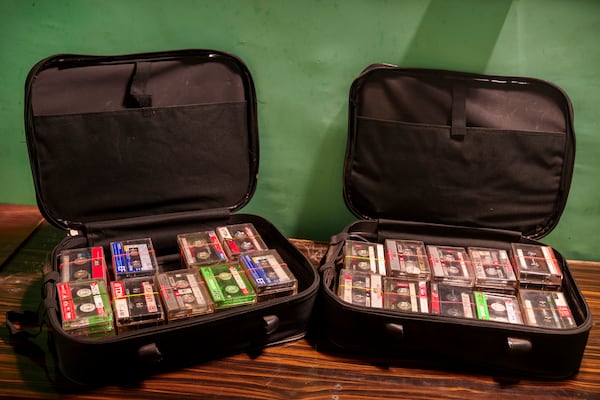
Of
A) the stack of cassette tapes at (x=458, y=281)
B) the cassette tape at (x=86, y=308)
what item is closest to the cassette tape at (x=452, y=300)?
the stack of cassette tapes at (x=458, y=281)

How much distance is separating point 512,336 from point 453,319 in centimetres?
11

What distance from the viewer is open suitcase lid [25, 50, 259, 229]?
1202 mm

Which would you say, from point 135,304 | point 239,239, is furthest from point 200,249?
point 135,304

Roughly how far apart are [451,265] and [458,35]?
1.65 ft

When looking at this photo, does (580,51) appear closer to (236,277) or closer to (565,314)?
(565,314)

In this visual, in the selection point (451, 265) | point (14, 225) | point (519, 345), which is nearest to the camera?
point (519, 345)

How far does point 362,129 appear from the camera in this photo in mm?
1306

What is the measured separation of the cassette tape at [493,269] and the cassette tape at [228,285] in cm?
47

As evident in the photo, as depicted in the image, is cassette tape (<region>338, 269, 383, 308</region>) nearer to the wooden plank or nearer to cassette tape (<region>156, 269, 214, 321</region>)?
cassette tape (<region>156, 269, 214, 321</region>)

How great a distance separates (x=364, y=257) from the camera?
1.25m

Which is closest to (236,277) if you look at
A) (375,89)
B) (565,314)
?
(375,89)

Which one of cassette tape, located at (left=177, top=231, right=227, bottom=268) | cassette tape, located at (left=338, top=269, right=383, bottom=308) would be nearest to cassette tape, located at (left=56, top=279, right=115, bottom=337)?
cassette tape, located at (left=177, top=231, right=227, bottom=268)

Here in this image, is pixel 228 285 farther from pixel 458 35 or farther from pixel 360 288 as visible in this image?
pixel 458 35

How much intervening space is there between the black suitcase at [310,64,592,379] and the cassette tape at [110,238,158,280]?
350 millimetres
